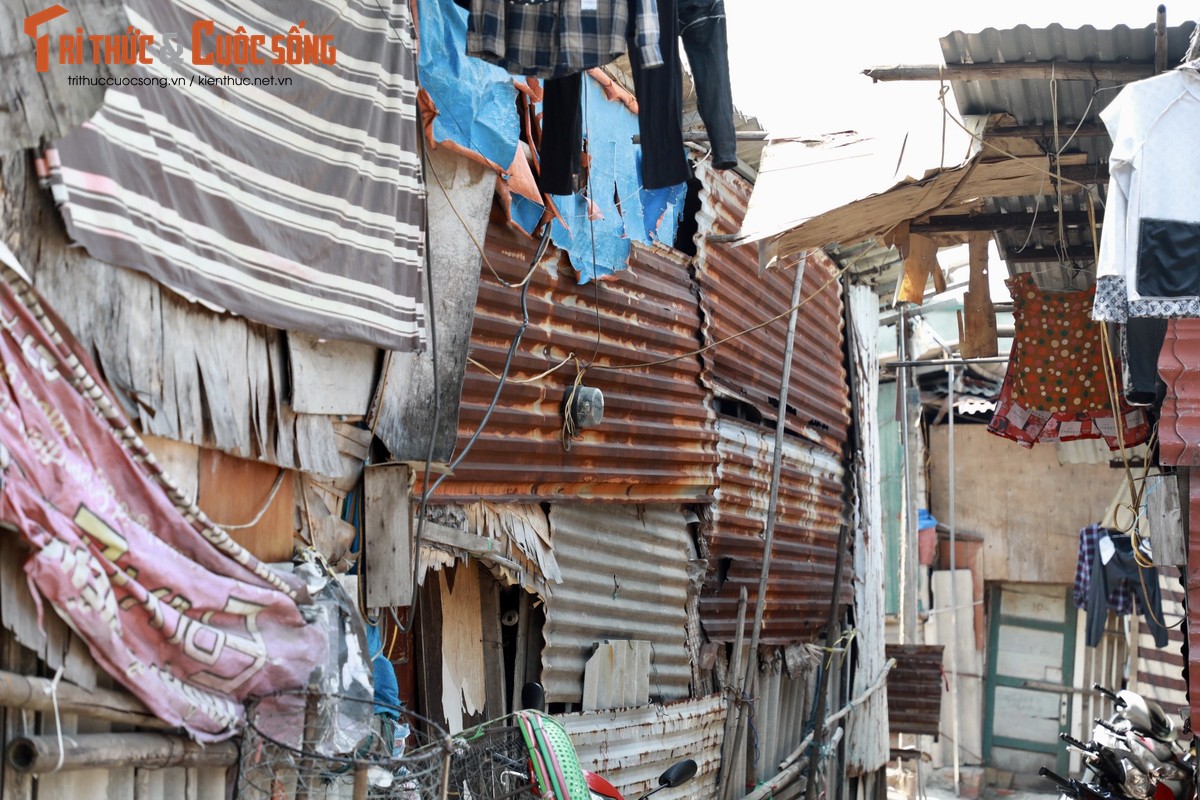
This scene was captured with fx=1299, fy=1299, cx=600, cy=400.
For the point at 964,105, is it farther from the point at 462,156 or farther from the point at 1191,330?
the point at 462,156

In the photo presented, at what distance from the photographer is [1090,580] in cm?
1845

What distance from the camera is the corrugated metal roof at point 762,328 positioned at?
10047mm

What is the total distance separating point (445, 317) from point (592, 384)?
191cm

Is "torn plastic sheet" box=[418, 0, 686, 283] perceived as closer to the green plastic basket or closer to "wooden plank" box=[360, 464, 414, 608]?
"wooden plank" box=[360, 464, 414, 608]

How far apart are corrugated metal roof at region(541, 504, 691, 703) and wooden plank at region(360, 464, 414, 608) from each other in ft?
6.11

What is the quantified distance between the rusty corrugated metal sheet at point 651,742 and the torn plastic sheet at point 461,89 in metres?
3.38

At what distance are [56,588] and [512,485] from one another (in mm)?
3775

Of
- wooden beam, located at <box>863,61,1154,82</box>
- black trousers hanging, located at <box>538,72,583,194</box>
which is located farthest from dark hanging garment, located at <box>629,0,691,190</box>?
wooden beam, located at <box>863,61,1154,82</box>

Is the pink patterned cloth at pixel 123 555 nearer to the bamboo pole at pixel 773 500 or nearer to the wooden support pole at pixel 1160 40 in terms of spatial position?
the wooden support pole at pixel 1160 40

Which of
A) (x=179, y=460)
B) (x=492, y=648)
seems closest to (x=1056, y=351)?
(x=492, y=648)

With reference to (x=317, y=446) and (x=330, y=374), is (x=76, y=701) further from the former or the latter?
(x=330, y=374)

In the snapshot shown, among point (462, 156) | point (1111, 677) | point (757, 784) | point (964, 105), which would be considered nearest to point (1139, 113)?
point (964, 105)

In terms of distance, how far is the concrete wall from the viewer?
19.9 metres

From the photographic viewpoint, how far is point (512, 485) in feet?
24.9
